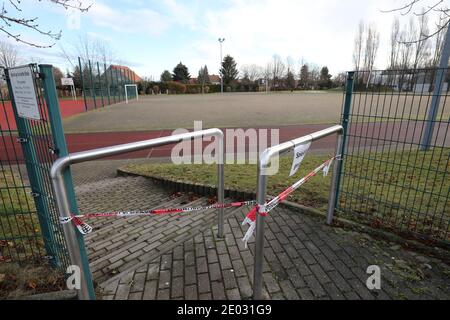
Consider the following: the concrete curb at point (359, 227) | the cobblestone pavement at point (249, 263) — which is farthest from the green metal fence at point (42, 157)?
the concrete curb at point (359, 227)

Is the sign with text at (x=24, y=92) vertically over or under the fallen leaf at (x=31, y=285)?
over

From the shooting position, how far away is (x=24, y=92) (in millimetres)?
1961

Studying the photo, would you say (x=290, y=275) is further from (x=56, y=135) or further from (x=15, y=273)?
(x=15, y=273)

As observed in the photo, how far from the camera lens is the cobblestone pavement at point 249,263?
7.37 ft

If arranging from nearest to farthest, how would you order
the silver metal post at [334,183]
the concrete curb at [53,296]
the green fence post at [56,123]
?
the green fence post at [56,123] → the concrete curb at [53,296] → the silver metal post at [334,183]

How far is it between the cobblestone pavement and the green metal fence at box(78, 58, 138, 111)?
79.0 ft

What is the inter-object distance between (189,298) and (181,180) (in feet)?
10.1

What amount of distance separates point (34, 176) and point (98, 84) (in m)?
29.3

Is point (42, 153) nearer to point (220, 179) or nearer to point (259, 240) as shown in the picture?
point (220, 179)

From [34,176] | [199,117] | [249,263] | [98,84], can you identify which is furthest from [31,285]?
[98,84]

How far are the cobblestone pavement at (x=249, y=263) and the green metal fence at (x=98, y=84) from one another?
24.1 meters

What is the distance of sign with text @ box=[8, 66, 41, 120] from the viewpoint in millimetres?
1836

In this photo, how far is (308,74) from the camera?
7800cm

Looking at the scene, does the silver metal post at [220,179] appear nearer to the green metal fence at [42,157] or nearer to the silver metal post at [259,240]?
the silver metal post at [259,240]
